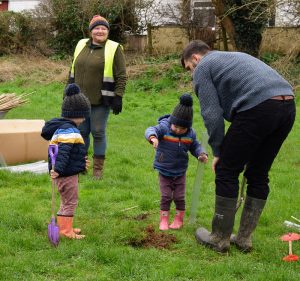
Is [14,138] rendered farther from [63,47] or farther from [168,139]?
[63,47]

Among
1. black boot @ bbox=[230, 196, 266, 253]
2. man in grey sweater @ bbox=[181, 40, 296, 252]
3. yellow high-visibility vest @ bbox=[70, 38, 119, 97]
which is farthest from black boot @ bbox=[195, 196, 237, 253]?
yellow high-visibility vest @ bbox=[70, 38, 119, 97]

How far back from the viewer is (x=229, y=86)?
4898 millimetres

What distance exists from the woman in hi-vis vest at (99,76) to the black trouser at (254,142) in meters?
2.97

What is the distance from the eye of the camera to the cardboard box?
859cm

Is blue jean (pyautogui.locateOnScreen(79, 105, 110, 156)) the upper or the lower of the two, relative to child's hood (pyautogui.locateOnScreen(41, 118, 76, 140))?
lower

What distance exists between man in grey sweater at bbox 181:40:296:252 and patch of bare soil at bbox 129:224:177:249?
39cm

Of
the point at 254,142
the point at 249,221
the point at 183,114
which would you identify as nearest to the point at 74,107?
the point at 183,114

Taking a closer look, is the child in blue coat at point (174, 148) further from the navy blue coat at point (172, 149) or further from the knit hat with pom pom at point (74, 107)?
the knit hat with pom pom at point (74, 107)

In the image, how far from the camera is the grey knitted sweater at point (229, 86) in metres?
4.79

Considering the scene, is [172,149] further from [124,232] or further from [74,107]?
[74,107]

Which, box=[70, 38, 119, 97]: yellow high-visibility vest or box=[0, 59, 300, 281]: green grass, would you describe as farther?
box=[70, 38, 119, 97]: yellow high-visibility vest

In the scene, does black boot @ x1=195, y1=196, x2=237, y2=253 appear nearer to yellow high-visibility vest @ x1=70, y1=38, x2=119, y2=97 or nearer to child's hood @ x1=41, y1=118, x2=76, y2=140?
child's hood @ x1=41, y1=118, x2=76, y2=140

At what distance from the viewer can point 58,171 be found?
16.8ft

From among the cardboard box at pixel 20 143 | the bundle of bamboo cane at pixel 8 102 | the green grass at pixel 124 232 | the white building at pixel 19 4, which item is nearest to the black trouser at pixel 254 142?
the green grass at pixel 124 232
